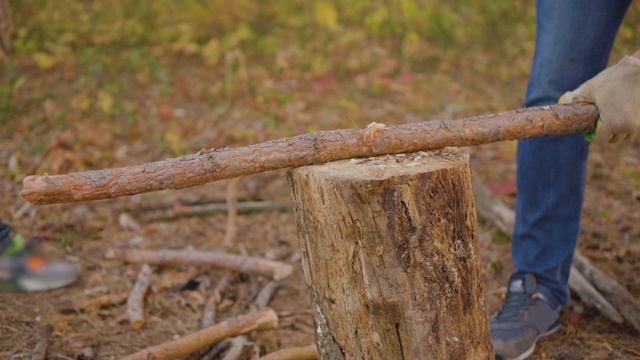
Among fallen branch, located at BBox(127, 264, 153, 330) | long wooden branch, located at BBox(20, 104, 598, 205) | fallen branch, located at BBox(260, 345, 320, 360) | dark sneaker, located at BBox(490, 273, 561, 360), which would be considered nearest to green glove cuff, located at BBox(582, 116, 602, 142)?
long wooden branch, located at BBox(20, 104, 598, 205)

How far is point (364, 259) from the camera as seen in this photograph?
178 centimetres

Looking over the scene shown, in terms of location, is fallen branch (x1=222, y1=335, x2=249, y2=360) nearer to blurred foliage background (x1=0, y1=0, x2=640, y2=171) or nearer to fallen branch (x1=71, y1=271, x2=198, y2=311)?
fallen branch (x1=71, y1=271, x2=198, y2=311)

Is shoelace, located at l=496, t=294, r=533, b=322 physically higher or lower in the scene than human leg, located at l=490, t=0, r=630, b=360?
lower

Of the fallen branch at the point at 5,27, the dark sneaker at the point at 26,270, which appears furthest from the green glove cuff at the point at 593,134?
the fallen branch at the point at 5,27

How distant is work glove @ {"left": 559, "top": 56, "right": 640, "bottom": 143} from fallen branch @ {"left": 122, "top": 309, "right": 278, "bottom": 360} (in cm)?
158

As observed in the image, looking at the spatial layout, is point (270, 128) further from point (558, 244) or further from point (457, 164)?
point (457, 164)

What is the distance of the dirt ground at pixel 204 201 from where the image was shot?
2566 mm

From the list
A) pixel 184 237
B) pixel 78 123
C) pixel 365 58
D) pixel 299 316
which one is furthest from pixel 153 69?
pixel 299 316

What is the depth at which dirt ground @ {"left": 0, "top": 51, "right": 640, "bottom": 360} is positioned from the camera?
8.42ft

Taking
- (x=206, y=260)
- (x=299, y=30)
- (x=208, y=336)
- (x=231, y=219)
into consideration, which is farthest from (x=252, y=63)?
(x=208, y=336)

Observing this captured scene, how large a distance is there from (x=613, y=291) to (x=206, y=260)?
210 cm

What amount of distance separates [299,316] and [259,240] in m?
0.87

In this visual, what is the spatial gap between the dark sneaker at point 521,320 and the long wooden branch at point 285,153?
0.81 metres

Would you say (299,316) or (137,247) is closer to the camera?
(299,316)
